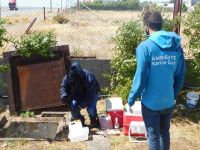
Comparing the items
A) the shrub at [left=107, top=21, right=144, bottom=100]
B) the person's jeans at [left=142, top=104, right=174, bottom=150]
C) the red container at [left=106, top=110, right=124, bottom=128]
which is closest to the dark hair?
the person's jeans at [left=142, top=104, right=174, bottom=150]

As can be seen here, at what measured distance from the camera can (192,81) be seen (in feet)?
25.5

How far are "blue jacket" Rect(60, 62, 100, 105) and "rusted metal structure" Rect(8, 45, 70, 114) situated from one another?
0.92 metres

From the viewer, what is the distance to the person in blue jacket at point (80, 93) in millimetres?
6160

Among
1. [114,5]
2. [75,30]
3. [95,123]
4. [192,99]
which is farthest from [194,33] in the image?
[114,5]

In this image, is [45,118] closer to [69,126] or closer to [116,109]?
[69,126]

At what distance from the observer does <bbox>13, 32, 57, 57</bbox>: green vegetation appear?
6.81 meters

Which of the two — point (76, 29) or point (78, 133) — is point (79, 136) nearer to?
point (78, 133)

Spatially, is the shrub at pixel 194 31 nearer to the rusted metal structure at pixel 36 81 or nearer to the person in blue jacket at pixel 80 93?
the person in blue jacket at pixel 80 93

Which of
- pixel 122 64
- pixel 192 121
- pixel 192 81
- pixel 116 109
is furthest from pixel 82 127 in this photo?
pixel 192 81

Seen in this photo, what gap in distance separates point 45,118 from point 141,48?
3340mm

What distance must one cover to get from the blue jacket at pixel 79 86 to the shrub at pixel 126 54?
92 cm

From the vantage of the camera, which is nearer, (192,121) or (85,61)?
(192,121)

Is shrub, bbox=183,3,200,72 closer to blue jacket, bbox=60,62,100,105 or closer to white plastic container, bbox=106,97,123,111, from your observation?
white plastic container, bbox=106,97,123,111

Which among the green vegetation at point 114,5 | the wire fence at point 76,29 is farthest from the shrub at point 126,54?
the green vegetation at point 114,5
